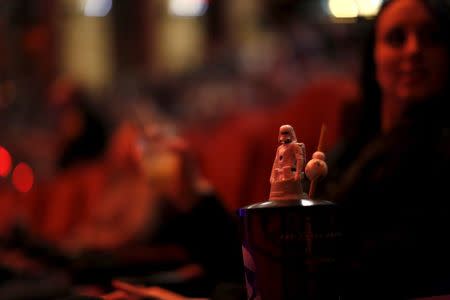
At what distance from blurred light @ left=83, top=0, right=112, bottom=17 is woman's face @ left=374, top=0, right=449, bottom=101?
6.68m

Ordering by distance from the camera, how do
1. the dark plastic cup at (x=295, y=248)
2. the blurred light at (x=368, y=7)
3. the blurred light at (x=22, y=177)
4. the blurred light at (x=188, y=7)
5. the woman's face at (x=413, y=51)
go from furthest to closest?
1. the blurred light at (x=188, y=7)
2. the blurred light at (x=22, y=177)
3. the blurred light at (x=368, y=7)
4. the woman's face at (x=413, y=51)
5. the dark plastic cup at (x=295, y=248)

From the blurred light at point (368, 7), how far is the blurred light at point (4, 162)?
274 cm

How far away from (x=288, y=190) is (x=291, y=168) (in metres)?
0.03

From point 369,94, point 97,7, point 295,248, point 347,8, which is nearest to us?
point 295,248

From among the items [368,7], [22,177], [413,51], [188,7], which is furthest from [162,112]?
[188,7]

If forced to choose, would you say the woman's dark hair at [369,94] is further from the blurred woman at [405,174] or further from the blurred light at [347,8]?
the blurred light at [347,8]

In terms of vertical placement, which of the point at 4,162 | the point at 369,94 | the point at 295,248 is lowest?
the point at 295,248

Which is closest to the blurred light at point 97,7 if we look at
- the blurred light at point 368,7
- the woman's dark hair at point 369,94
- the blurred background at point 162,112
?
the blurred background at point 162,112

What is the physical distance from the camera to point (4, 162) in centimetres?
386

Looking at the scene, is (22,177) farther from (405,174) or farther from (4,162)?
(405,174)

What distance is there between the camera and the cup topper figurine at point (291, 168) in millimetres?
728

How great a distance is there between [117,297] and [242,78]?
283cm

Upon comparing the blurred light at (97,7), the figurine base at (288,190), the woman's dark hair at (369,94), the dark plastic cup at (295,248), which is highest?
the blurred light at (97,7)

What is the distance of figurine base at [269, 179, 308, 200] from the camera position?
72 cm
